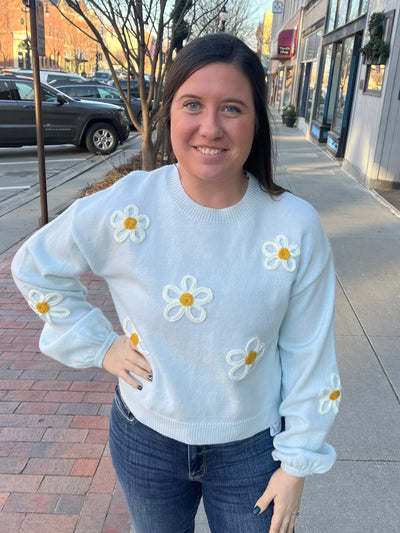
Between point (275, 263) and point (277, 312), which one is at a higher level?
point (275, 263)

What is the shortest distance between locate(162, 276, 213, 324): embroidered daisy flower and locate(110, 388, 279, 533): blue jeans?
36cm

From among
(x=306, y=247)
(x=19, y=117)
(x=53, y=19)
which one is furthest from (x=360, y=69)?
(x=53, y=19)

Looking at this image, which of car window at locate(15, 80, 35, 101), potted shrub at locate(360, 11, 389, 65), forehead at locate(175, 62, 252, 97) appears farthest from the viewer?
car window at locate(15, 80, 35, 101)

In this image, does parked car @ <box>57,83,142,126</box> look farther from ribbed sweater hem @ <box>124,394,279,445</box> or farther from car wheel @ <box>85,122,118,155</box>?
ribbed sweater hem @ <box>124,394,279,445</box>

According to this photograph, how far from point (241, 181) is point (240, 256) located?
23cm

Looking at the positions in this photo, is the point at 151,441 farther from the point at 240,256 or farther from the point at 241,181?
the point at 241,181

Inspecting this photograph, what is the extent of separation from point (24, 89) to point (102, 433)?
11060 mm

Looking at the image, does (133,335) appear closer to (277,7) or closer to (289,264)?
(289,264)

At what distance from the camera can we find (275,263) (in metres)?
1.19

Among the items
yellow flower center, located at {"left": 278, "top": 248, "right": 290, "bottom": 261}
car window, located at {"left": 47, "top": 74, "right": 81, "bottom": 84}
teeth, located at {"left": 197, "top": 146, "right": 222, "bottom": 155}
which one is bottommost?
yellow flower center, located at {"left": 278, "top": 248, "right": 290, "bottom": 261}

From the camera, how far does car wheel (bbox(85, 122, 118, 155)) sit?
12.1 m

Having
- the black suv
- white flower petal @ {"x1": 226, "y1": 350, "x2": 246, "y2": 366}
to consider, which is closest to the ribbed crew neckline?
white flower petal @ {"x1": 226, "y1": 350, "x2": 246, "y2": 366}

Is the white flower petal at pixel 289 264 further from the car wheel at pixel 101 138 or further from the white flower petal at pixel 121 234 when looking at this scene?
the car wheel at pixel 101 138

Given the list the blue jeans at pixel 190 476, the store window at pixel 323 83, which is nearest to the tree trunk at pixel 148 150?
the blue jeans at pixel 190 476
